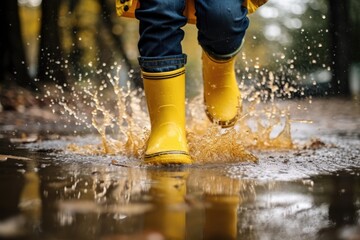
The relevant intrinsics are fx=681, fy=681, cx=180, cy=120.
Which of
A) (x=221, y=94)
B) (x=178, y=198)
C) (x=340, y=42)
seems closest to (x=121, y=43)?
(x=340, y=42)

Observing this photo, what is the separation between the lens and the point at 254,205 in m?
1.84

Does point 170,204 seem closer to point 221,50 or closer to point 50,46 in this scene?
point 221,50

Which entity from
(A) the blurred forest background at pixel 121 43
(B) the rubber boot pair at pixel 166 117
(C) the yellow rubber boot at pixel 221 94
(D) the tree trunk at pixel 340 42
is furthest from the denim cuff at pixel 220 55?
(D) the tree trunk at pixel 340 42

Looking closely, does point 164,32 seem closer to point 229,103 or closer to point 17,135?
point 229,103

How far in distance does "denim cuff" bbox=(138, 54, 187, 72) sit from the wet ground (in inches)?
15.6

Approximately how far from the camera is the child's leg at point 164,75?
271cm

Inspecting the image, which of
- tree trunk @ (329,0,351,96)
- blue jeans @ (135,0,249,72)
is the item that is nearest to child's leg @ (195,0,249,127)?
blue jeans @ (135,0,249,72)

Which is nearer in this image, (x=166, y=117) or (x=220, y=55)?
(x=166, y=117)

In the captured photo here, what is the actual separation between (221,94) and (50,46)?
748 centimetres

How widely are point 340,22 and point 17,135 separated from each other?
30.2 ft

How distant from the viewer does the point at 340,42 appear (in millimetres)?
13383

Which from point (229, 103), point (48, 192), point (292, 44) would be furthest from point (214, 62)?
point (292, 44)

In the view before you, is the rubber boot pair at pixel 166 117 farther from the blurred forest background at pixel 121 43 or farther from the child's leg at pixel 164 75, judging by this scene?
the blurred forest background at pixel 121 43

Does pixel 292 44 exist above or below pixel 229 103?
above
